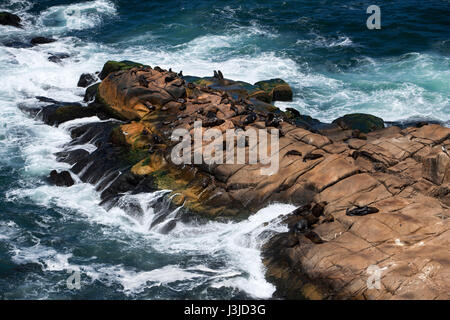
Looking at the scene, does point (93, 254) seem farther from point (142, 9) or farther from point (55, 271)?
point (142, 9)

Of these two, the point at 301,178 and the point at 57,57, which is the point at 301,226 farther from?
the point at 57,57

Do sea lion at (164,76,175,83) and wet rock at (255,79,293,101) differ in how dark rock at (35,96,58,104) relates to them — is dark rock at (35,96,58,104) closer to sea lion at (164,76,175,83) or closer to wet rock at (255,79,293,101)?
sea lion at (164,76,175,83)

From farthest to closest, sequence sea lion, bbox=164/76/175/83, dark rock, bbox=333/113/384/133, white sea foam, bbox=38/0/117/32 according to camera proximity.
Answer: white sea foam, bbox=38/0/117/32, sea lion, bbox=164/76/175/83, dark rock, bbox=333/113/384/133

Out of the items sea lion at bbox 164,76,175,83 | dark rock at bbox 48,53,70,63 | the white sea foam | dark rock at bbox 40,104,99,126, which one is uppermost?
the white sea foam

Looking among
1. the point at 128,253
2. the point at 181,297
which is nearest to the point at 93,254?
the point at 128,253

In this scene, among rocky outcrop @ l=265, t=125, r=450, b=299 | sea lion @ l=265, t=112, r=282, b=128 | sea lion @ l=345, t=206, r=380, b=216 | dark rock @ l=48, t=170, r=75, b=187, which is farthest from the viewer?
dark rock @ l=48, t=170, r=75, b=187

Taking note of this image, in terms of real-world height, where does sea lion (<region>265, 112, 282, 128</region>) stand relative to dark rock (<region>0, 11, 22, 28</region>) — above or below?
below

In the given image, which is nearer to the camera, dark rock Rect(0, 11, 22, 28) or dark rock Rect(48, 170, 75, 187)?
dark rock Rect(48, 170, 75, 187)

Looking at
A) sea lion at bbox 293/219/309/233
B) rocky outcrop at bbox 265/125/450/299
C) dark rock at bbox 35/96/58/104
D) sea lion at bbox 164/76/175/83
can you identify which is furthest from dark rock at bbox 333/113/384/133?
dark rock at bbox 35/96/58/104
